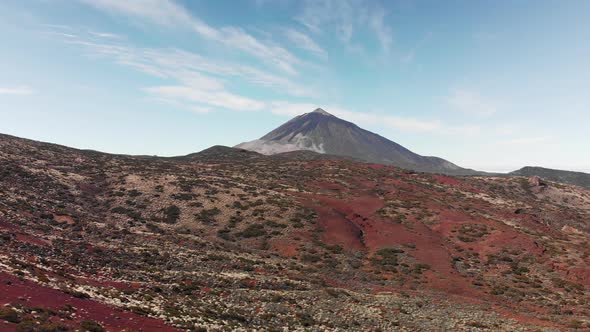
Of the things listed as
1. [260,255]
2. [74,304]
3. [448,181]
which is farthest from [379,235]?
[448,181]

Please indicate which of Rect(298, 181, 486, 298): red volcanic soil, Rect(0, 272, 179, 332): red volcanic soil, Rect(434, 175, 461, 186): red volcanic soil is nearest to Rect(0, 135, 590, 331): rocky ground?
Rect(0, 272, 179, 332): red volcanic soil

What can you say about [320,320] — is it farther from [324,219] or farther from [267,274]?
[324,219]

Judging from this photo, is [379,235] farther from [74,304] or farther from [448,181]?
[448,181]

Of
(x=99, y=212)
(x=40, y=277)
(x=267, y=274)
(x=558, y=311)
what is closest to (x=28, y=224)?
(x=99, y=212)

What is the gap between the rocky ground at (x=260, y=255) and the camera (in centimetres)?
2589

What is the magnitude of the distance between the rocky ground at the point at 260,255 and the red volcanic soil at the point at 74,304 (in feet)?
0.38

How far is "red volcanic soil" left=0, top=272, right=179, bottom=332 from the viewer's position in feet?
65.4

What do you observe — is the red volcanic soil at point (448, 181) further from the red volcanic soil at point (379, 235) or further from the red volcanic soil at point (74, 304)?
the red volcanic soil at point (74, 304)

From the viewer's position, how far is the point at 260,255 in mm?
49312

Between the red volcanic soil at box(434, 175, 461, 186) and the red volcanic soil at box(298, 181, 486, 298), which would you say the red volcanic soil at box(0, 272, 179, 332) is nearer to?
the red volcanic soil at box(298, 181, 486, 298)

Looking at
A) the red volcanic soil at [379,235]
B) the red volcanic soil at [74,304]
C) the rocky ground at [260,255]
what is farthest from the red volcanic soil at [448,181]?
the red volcanic soil at [74,304]

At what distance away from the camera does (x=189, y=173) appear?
86.8 m

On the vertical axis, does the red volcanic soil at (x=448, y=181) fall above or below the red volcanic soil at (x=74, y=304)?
above

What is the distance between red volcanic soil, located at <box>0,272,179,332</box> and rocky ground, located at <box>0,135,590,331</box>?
116 mm
